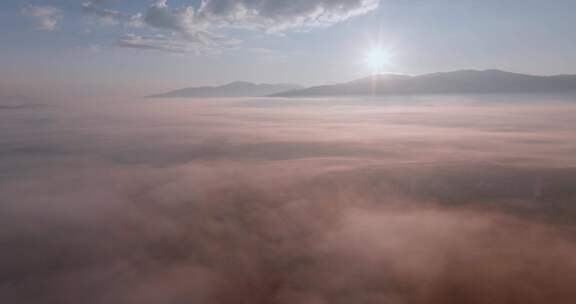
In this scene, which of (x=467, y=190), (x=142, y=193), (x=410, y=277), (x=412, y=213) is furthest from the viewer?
(x=142, y=193)

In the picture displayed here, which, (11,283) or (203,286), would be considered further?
(11,283)

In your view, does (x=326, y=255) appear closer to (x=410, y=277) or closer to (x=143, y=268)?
(x=410, y=277)

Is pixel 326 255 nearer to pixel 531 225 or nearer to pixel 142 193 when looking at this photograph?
pixel 531 225

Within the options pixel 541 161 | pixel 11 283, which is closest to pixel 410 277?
pixel 11 283

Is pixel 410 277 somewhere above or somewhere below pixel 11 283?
above

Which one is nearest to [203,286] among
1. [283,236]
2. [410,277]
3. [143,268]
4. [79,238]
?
[143,268]

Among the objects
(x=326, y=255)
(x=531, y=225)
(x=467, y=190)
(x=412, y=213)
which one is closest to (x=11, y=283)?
(x=326, y=255)

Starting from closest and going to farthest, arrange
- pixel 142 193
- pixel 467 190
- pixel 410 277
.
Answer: pixel 410 277
pixel 467 190
pixel 142 193

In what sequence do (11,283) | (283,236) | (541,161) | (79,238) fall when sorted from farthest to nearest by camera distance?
(541,161) < (79,238) < (283,236) < (11,283)

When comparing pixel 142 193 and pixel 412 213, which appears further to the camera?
pixel 142 193

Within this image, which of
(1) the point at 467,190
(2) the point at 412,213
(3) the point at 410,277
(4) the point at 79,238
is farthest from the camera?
(1) the point at 467,190
